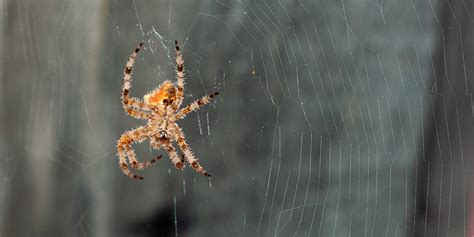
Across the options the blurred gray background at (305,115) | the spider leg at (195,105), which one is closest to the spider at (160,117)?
the spider leg at (195,105)

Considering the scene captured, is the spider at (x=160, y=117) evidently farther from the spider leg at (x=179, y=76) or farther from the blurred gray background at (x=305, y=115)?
the blurred gray background at (x=305, y=115)

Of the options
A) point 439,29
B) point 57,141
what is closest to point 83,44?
point 57,141

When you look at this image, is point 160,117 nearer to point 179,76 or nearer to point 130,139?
point 130,139

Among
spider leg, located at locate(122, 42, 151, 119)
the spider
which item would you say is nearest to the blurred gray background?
the spider

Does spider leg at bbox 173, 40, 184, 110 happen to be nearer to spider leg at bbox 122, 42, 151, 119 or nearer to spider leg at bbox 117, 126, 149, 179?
spider leg at bbox 122, 42, 151, 119

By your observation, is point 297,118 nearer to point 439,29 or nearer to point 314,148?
point 314,148

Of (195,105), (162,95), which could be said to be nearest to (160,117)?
(162,95)
